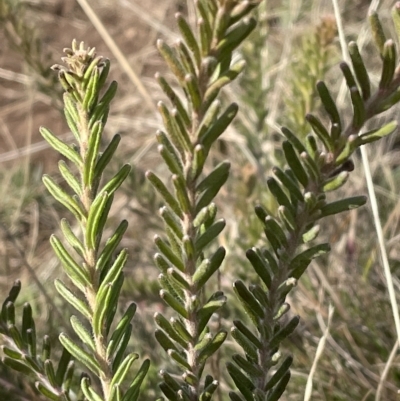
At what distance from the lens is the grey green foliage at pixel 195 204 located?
29 cm

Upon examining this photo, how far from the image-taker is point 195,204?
31 cm

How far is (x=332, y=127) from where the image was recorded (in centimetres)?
32

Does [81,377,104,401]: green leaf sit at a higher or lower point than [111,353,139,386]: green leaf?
lower

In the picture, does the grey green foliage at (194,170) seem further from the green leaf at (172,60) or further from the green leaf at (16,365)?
the green leaf at (16,365)

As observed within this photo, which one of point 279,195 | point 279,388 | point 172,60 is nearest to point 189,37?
point 172,60

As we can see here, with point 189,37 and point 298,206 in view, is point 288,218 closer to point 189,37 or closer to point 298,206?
point 298,206

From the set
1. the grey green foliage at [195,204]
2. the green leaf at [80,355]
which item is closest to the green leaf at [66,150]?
the grey green foliage at [195,204]

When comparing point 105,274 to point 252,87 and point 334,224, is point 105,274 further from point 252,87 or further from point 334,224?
point 334,224

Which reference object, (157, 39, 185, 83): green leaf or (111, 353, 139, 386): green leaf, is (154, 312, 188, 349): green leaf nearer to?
(111, 353, 139, 386): green leaf

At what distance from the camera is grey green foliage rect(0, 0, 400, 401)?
29 cm

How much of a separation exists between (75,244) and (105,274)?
3 cm

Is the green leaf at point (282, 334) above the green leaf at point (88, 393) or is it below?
above

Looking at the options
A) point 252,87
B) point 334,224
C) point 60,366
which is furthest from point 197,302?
point 334,224

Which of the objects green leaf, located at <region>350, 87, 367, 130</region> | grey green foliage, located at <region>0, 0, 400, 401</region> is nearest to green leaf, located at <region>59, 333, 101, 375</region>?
grey green foliage, located at <region>0, 0, 400, 401</region>
